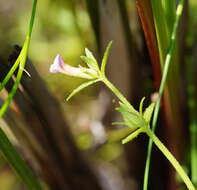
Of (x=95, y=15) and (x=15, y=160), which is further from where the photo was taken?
(x=95, y=15)

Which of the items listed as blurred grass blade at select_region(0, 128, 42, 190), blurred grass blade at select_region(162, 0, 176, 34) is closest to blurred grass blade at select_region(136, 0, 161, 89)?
blurred grass blade at select_region(162, 0, 176, 34)

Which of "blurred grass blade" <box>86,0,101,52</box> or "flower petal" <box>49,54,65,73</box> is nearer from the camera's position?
"flower petal" <box>49,54,65,73</box>

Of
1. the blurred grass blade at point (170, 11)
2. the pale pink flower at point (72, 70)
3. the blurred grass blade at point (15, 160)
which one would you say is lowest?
the blurred grass blade at point (15, 160)

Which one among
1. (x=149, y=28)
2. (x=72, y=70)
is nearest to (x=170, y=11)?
(x=149, y=28)

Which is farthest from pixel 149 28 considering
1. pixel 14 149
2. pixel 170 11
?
pixel 14 149

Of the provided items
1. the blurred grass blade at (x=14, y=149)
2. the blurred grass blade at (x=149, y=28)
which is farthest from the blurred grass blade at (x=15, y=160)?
the blurred grass blade at (x=149, y=28)

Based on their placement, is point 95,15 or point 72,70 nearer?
point 72,70

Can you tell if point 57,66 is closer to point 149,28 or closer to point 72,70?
point 72,70

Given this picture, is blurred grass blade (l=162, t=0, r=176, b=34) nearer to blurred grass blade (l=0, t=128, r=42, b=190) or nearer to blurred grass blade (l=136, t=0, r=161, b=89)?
blurred grass blade (l=136, t=0, r=161, b=89)

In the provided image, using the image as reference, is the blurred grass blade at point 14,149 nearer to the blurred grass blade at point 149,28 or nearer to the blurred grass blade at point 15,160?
the blurred grass blade at point 15,160

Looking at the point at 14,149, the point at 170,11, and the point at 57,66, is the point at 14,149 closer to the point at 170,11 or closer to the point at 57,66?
the point at 57,66

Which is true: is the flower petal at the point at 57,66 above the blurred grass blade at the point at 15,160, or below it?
above
